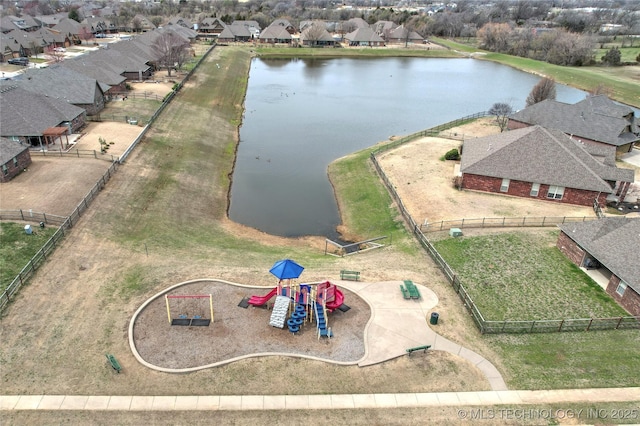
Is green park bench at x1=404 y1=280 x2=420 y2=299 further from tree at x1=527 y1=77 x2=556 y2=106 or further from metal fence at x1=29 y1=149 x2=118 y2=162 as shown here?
tree at x1=527 y1=77 x2=556 y2=106

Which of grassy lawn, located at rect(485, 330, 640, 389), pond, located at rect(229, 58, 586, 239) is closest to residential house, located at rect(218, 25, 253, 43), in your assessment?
pond, located at rect(229, 58, 586, 239)

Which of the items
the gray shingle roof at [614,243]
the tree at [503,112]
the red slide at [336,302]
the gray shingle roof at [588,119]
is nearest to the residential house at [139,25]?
the tree at [503,112]

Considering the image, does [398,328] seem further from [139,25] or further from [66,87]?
[139,25]

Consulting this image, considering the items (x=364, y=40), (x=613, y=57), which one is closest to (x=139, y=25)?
(x=364, y=40)

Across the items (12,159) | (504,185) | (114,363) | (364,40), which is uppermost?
(364,40)

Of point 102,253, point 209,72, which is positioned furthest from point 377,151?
point 209,72

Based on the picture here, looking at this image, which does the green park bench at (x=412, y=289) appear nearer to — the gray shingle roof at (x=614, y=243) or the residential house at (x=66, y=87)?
the gray shingle roof at (x=614, y=243)
